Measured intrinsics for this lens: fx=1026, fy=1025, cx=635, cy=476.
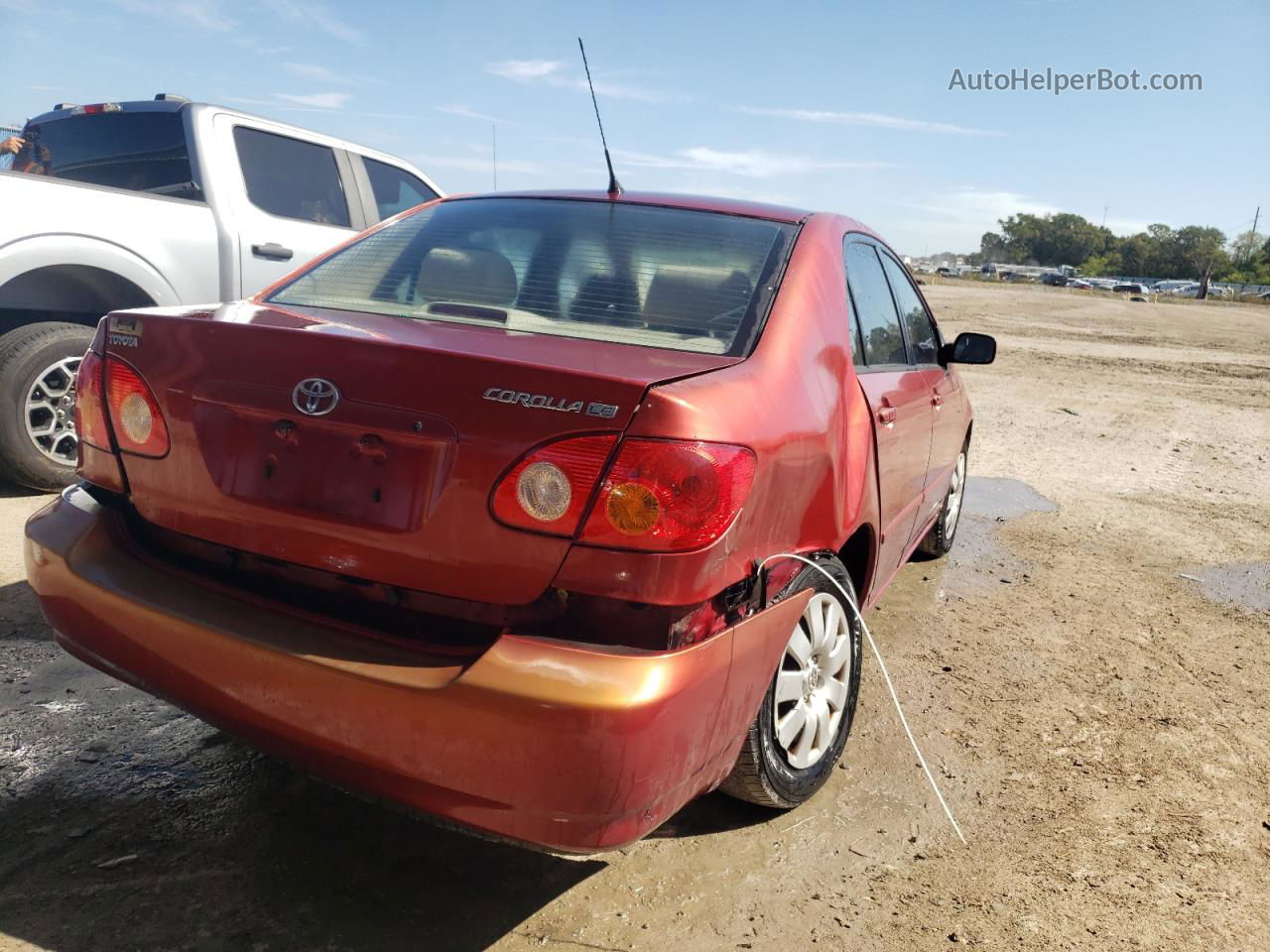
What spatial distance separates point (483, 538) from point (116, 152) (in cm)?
507

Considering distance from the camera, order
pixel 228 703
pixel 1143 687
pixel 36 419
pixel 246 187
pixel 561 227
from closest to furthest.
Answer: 1. pixel 228 703
2. pixel 561 227
3. pixel 1143 687
4. pixel 36 419
5. pixel 246 187

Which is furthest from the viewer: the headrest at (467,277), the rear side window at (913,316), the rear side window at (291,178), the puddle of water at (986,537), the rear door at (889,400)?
the rear side window at (291,178)

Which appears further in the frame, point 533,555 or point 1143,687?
point 1143,687

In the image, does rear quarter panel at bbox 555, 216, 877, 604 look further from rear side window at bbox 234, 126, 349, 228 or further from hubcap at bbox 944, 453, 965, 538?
rear side window at bbox 234, 126, 349, 228

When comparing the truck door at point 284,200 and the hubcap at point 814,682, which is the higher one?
the truck door at point 284,200

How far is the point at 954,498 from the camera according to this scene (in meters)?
5.31

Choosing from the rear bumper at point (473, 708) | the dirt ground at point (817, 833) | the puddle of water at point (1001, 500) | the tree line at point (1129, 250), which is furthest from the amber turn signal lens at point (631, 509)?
the tree line at point (1129, 250)

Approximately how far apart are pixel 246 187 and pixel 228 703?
Answer: 438cm

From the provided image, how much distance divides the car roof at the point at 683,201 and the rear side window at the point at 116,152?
9.99 feet

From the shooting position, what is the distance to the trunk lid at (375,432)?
1908 millimetres

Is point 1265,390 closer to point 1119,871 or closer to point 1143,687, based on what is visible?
point 1143,687

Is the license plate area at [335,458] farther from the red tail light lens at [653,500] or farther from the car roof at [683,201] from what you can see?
the car roof at [683,201]

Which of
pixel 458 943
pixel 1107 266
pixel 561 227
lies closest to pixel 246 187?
pixel 561 227

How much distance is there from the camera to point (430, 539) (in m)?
1.95
